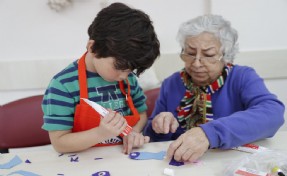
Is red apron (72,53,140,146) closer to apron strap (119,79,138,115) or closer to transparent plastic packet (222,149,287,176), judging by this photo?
apron strap (119,79,138,115)

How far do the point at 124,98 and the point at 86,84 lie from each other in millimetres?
206

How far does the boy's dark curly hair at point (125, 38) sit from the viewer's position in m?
0.97

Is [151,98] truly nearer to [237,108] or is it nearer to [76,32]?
[237,108]

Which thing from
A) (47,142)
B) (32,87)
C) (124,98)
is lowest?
(47,142)

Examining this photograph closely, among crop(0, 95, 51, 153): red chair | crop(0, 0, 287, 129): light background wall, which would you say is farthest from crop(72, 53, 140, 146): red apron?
crop(0, 0, 287, 129): light background wall

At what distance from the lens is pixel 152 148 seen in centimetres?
116

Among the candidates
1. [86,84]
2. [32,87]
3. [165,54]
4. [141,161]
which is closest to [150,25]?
[86,84]

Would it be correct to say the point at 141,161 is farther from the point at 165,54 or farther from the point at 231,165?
the point at 165,54

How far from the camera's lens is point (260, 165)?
95cm

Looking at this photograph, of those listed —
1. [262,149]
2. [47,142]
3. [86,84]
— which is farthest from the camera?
[47,142]

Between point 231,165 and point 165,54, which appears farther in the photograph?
point 165,54

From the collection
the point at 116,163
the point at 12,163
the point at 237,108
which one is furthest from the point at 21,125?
the point at 237,108

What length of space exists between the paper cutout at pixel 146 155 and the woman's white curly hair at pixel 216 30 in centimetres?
58

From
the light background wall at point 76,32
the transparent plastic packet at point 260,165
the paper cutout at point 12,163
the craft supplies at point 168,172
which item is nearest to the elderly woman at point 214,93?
the transparent plastic packet at point 260,165
